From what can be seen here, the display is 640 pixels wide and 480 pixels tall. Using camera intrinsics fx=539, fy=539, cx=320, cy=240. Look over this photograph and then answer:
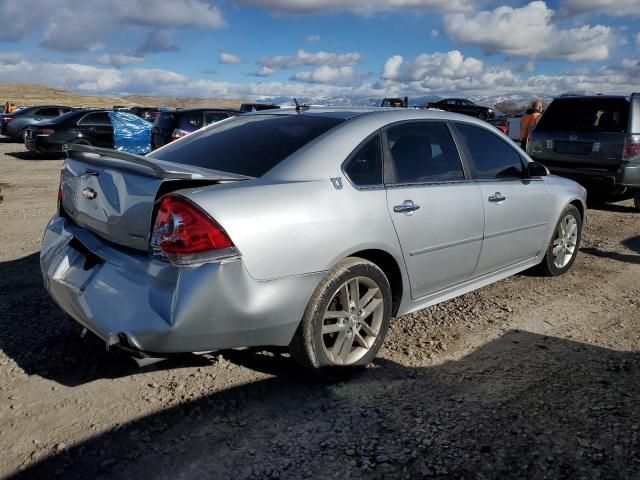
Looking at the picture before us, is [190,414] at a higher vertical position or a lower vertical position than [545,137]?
lower

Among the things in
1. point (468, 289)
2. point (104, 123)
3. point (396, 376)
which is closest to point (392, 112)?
point (468, 289)

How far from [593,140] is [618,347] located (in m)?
5.56

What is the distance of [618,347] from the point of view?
3664 millimetres

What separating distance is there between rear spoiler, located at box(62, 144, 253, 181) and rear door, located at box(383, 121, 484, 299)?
1.03 metres

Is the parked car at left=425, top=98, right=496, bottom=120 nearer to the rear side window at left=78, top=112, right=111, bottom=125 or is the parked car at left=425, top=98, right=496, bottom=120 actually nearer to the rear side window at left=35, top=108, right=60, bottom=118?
the rear side window at left=78, top=112, right=111, bottom=125

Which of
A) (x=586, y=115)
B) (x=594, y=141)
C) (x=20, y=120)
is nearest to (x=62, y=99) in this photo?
(x=20, y=120)

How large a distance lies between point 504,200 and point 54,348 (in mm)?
3325

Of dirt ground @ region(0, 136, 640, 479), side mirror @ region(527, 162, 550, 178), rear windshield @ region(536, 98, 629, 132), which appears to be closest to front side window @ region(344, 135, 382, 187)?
dirt ground @ region(0, 136, 640, 479)

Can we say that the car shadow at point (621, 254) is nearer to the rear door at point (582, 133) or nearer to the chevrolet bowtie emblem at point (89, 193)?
the rear door at point (582, 133)

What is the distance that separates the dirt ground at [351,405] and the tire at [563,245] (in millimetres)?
831

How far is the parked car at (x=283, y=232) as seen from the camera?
2.53 meters

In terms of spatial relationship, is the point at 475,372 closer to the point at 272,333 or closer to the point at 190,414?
the point at 272,333

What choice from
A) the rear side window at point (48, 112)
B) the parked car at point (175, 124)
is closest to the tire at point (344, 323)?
the parked car at point (175, 124)

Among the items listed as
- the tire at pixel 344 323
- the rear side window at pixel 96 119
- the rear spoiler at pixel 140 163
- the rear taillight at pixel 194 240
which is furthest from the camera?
the rear side window at pixel 96 119
